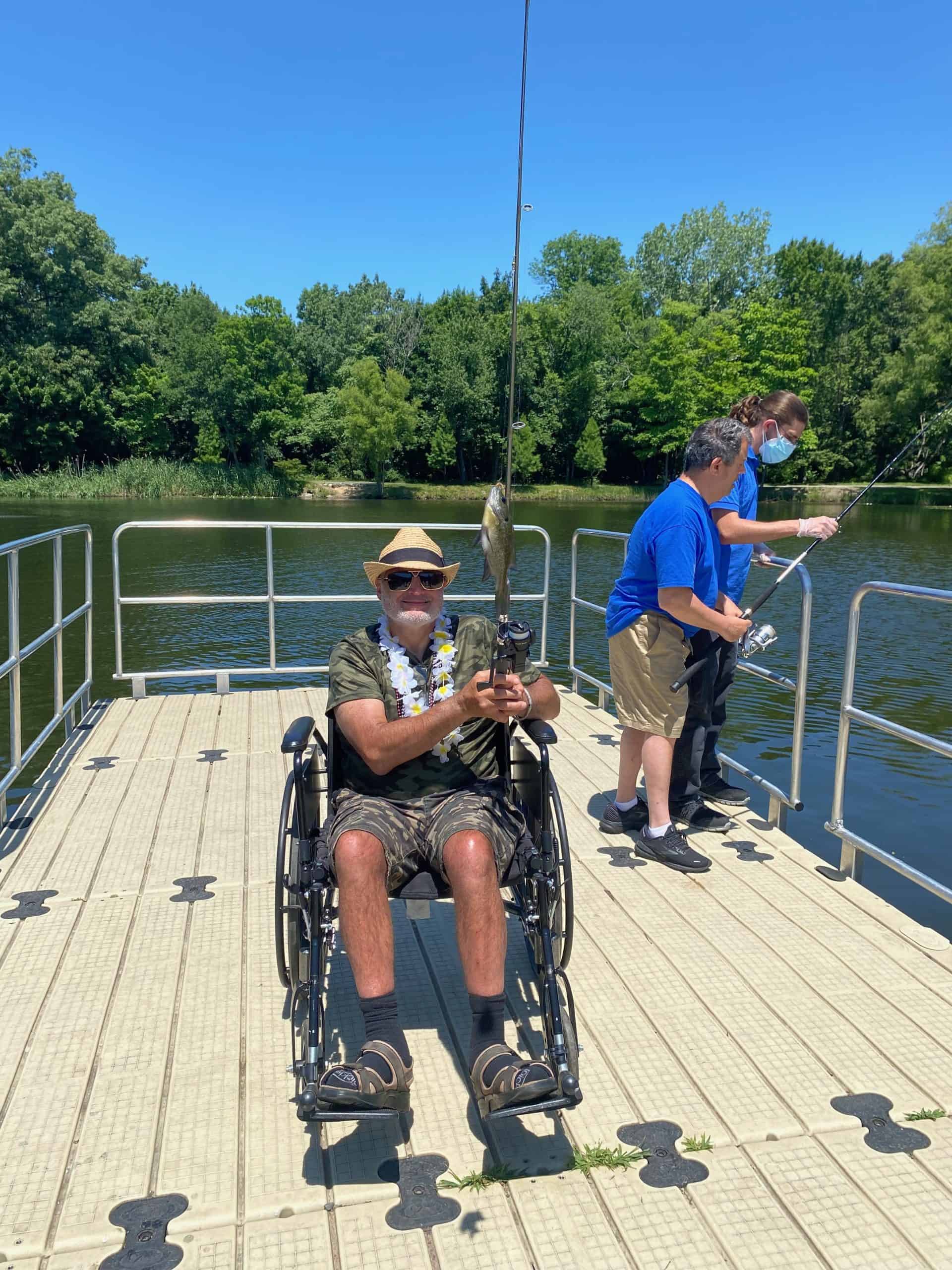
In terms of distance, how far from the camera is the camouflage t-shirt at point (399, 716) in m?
2.50

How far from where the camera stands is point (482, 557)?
2039 millimetres

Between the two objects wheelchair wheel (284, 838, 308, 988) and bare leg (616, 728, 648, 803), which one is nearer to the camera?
wheelchair wheel (284, 838, 308, 988)

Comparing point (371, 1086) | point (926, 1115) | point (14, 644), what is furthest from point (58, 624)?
point (926, 1115)

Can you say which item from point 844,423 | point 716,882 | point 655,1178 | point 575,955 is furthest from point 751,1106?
point 844,423

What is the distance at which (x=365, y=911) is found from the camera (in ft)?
6.99

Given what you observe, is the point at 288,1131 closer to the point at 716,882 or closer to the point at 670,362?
the point at 716,882

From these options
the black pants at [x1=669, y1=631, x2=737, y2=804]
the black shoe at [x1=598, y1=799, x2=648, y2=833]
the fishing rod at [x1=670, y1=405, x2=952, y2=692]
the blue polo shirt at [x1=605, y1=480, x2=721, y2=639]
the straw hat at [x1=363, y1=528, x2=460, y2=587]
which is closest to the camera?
the straw hat at [x1=363, y1=528, x2=460, y2=587]

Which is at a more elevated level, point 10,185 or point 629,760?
point 10,185

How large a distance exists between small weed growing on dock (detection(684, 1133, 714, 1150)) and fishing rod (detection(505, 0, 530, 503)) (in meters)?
1.54

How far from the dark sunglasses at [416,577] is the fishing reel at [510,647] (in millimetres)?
413

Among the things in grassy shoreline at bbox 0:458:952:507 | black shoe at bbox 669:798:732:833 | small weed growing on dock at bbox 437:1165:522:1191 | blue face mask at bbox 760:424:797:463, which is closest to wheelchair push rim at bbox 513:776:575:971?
small weed growing on dock at bbox 437:1165:522:1191

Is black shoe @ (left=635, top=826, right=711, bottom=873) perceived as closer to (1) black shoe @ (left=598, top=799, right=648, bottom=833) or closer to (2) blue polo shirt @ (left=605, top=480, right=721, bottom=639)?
(1) black shoe @ (left=598, top=799, right=648, bottom=833)

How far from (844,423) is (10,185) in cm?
4081

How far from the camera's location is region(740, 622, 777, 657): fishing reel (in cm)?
390
